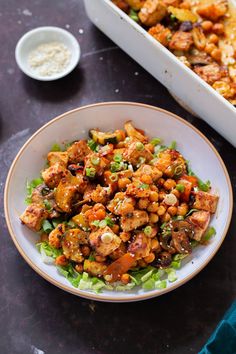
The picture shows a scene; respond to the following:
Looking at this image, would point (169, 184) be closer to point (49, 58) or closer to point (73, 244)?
point (73, 244)

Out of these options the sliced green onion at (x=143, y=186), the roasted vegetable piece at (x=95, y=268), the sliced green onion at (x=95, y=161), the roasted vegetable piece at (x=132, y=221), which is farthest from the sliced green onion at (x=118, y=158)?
the roasted vegetable piece at (x=95, y=268)

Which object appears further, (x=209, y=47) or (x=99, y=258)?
(x=209, y=47)

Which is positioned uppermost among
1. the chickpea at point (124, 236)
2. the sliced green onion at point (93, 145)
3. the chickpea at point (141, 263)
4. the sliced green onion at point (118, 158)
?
the sliced green onion at point (118, 158)

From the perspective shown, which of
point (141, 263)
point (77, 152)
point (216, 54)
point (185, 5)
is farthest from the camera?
point (185, 5)

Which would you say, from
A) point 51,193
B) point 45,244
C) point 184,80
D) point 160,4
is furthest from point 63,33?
point 45,244

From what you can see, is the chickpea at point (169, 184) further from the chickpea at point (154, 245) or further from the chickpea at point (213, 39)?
the chickpea at point (213, 39)

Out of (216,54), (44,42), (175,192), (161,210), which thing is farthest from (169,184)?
(44,42)
